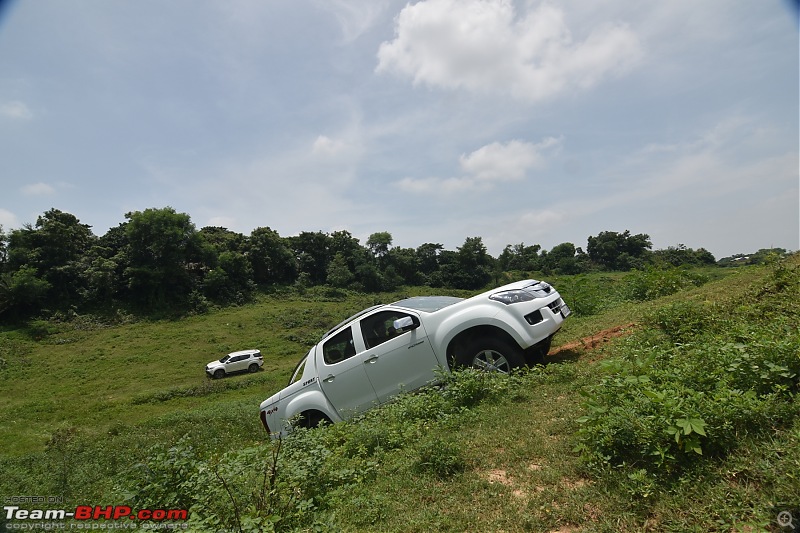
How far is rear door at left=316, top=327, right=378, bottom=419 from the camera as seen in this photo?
19.2 ft

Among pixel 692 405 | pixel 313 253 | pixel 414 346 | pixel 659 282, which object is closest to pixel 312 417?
pixel 414 346

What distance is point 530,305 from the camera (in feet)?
18.1

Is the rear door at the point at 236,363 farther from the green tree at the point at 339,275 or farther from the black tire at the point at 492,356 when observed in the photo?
the green tree at the point at 339,275

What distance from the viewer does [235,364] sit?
102 ft

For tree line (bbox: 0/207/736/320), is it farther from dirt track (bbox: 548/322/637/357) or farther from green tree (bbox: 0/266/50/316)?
dirt track (bbox: 548/322/637/357)

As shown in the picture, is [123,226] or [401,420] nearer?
[401,420]

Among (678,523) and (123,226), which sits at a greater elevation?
(123,226)

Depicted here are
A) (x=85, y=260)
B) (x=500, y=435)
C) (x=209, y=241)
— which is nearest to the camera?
(x=500, y=435)

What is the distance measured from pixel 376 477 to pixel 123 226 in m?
66.9

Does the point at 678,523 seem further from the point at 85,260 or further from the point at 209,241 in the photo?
the point at 209,241

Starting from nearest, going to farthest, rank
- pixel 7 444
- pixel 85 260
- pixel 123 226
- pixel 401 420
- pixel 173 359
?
pixel 401 420
pixel 7 444
pixel 173 359
pixel 85 260
pixel 123 226

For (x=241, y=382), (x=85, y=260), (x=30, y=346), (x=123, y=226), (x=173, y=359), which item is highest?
(x=123, y=226)

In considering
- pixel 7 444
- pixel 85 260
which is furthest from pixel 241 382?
pixel 85 260

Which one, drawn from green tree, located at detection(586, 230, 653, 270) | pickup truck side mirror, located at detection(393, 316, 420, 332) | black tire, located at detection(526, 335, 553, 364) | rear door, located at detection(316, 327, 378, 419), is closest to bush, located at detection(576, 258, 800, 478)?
black tire, located at detection(526, 335, 553, 364)
